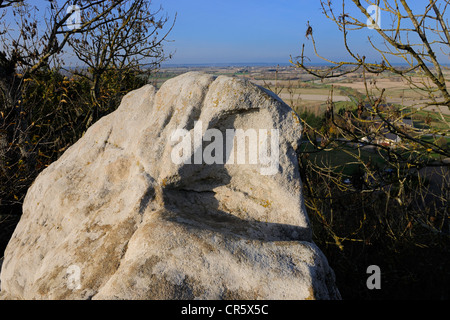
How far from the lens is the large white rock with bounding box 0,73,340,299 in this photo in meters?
2.28

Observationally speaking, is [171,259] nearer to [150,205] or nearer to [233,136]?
[150,205]

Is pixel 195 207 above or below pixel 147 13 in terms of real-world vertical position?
below

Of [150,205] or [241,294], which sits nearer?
[241,294]

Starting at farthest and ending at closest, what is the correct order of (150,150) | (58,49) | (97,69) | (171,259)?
(97,69)
(58,49)
(150,150)
(171,259)

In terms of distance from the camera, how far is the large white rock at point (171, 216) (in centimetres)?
228

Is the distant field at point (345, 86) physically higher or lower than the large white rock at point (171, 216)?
higher

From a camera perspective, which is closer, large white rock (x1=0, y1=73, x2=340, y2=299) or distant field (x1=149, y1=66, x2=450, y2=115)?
large white rock (x1=0, y1=73, x2=340, y2=299)

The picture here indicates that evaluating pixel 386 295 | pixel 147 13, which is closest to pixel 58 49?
pixel 147 13

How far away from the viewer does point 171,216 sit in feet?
9.12

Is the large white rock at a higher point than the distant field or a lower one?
lower

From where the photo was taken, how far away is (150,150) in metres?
3.13

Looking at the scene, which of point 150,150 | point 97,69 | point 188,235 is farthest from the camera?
point 97,69

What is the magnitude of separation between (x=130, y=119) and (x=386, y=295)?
20.4 feet

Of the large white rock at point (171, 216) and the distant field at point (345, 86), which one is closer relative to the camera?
the large white rock at point (171, 216)
